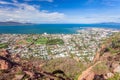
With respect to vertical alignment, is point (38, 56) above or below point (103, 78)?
below

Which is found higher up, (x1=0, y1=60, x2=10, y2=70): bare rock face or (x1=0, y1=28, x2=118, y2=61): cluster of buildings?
(x1=0, y1=60, x2=10, y2=70): bare rock face

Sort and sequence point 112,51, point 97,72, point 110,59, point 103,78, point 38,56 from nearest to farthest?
point 103,78 < point 97,72 < point 110,59 < point 112,51 < point 38,56

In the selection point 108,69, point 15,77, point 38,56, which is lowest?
point 38,56

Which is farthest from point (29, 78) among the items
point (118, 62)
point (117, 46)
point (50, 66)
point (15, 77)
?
point (50, 66)

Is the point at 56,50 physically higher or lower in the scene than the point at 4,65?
lower

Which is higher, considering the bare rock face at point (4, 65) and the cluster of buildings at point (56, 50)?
the bare rock face at point (4, 65)

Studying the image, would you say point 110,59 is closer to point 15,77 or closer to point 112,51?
point 112,51

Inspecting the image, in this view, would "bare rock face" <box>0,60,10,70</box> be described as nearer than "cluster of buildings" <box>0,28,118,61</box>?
Yes

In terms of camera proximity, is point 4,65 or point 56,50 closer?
point 4,65

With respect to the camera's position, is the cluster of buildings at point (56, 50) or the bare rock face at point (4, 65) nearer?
the bare rock face at point (4, 65)

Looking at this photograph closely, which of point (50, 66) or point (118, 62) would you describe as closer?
point (118, 62)

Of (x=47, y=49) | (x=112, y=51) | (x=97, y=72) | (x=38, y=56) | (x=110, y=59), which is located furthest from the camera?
(x=47, y=49)
